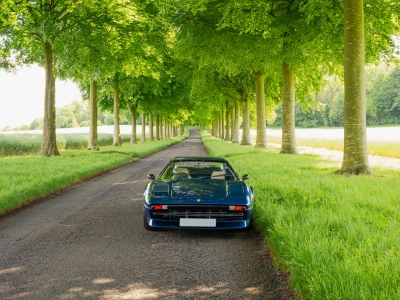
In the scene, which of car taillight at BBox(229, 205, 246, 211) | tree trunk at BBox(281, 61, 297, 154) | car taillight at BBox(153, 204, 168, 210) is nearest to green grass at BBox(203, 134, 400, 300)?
car taillight at BBox(229, 205, 246, 211)

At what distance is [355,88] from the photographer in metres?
9.63

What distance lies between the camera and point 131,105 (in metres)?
34.3

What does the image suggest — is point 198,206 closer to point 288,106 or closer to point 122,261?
point 122,261

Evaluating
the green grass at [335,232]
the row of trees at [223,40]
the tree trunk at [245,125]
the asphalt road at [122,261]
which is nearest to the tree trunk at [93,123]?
the row of trees at [223,40]

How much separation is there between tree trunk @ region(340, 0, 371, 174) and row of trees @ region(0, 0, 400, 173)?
0.03 metres

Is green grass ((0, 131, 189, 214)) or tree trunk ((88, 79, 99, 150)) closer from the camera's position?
green grass ((0, 131, 189, 214))

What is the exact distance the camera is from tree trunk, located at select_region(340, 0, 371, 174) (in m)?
9.63

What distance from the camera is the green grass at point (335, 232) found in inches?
126

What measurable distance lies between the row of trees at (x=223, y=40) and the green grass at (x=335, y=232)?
290 cm

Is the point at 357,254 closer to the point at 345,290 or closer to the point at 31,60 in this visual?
the point at 345,290

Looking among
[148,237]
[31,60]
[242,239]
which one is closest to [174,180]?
[148,237]

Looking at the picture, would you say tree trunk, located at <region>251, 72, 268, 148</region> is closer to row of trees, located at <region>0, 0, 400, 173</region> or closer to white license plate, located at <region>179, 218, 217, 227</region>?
row of trees, located at <region>0, 0, 400, 173</region>

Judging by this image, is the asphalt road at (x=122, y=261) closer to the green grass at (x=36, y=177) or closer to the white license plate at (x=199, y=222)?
the white license plate at (x=199, y=222)

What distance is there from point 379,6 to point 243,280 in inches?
429
